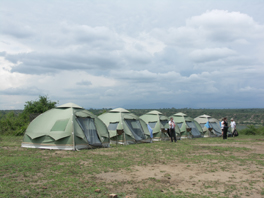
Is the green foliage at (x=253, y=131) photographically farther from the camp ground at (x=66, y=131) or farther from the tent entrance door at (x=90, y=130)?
the tent entrance door at (x=90, y=130)

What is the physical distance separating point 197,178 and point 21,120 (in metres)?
22.7

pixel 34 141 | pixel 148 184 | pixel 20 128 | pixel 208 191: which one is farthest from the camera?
pixel 20 128

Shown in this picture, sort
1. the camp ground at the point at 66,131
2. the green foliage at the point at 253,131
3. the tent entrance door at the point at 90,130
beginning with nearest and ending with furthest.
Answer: the camp ground at the point at 66,131
the tent entrance door at the point at 90,130
the green foliage at the point at 253,131

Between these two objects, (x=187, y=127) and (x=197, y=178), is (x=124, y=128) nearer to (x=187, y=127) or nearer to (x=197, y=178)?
(x=197, y=178)

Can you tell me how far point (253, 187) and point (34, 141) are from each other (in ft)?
35.2

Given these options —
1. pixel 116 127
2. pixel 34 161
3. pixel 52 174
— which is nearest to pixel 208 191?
pixel 52 174

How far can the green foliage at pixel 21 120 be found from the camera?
2389 cm

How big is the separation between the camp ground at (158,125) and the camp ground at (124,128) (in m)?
2.53

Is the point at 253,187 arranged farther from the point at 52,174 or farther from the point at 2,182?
the point at 2,182

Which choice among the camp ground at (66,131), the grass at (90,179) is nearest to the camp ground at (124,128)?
the camp ground at (66,131)

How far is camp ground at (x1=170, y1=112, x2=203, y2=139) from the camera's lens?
81.3 feet

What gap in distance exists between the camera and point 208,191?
6547 mm

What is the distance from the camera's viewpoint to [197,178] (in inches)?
308

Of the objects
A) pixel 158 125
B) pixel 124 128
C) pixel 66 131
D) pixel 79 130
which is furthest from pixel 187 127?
pixel 66 131
